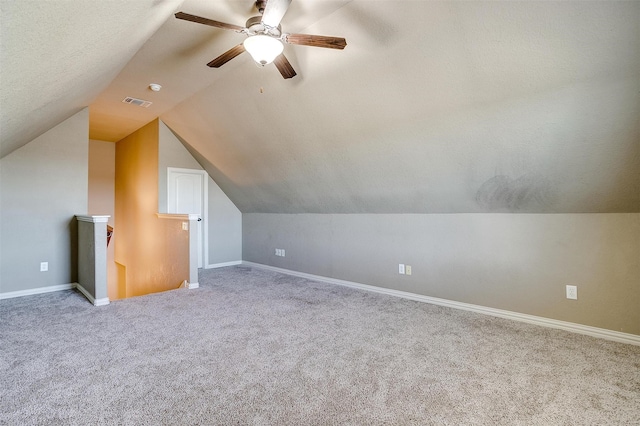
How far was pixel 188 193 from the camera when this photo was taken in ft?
19.1

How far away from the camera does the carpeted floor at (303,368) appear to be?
5.67 ft

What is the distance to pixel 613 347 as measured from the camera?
2.52m

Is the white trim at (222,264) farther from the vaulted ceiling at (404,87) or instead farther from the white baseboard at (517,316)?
the vaulted ceiling at (404,87)

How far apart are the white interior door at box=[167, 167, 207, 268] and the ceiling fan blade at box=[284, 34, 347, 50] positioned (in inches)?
163

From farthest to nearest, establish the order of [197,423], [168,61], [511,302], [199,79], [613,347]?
1. [199,79]
2. [168,61]
3. [511,302]
4. [613,347]
5. [197,423]

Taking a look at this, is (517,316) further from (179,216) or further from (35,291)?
(35,291)

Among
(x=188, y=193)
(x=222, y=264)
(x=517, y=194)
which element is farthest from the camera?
(x=222, y=264)

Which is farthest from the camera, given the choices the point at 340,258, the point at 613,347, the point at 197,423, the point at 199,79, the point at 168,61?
the point at 340,258

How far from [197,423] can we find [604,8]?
3.09 m

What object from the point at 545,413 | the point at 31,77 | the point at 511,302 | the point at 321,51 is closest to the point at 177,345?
the point at 31,77

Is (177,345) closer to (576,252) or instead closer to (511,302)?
(511,302)

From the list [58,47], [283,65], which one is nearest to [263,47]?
[283,65]

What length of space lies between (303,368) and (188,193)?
448 cm

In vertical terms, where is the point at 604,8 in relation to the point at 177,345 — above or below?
above
